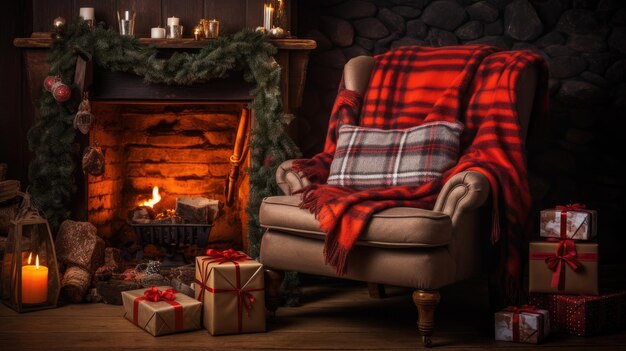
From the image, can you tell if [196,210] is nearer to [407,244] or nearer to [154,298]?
[154,298]

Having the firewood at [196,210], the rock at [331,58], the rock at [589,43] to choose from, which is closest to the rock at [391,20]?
the rock at [331,58]

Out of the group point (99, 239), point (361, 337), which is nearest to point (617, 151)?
point (361, 337)

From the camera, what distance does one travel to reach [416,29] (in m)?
4.38

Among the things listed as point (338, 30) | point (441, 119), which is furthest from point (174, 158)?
point (441, 119)

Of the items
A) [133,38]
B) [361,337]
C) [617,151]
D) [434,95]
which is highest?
[133,38]

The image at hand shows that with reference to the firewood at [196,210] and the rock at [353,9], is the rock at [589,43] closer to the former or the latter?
the rock at [353,9]

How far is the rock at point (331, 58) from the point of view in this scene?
436cm

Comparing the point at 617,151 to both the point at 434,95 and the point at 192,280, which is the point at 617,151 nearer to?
the point at 434,95

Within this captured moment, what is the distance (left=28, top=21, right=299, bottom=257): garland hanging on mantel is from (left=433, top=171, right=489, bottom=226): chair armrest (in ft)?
3.31

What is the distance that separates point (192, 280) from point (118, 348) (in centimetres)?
96

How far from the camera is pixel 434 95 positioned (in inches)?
144

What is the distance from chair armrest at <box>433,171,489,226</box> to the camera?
298cm

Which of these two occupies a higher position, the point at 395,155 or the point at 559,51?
the point at 559,51

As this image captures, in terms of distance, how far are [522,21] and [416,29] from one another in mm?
574
